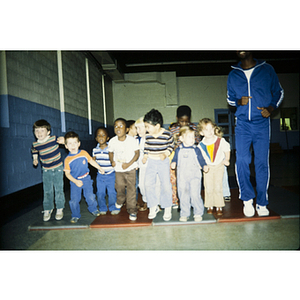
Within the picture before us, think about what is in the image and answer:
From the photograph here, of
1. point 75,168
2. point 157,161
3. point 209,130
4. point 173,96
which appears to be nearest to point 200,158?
point 209,130

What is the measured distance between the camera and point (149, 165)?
268cm

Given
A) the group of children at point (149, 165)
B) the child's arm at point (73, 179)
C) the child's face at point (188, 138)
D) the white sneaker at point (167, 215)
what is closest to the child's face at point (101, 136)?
the group of children at point (149, 165)

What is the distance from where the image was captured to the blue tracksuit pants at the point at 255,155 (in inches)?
102

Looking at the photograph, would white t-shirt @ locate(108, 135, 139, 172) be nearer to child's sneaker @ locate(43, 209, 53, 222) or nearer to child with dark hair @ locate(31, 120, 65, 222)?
child with dark hair @ locate(31, 120, 65, 222)

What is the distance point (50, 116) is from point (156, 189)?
8.86 feet

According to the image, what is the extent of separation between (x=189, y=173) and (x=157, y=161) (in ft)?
1.34

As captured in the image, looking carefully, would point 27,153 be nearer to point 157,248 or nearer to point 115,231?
point 115,231

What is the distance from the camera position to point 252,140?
2.65 m

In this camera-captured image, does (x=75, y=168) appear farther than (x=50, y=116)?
No

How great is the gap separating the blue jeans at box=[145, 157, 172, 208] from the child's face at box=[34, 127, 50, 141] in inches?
53.4

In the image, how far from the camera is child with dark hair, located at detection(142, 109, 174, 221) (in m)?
2.62

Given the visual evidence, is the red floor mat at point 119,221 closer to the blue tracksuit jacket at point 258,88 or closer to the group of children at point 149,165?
the group of children at point 149,165

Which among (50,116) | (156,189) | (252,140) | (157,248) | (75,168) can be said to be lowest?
(157,248)
